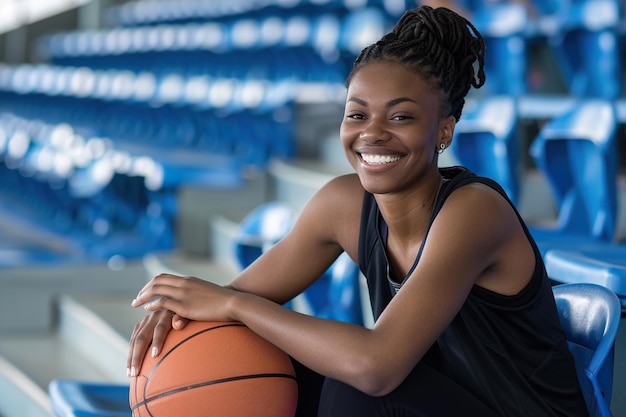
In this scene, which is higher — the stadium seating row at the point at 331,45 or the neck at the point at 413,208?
the stadium seating row at the point at 331,45

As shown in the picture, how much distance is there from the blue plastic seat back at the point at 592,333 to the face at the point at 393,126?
0.27m

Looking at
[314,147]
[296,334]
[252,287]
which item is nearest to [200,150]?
[314,147]

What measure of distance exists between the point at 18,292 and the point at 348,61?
1821mm

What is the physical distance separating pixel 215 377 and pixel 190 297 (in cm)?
14

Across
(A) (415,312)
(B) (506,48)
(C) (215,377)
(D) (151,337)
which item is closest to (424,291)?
(A) (415,312)

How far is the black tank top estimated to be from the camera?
4.20ft

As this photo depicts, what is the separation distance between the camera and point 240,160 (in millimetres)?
3939

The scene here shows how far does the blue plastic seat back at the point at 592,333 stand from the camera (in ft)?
4.16

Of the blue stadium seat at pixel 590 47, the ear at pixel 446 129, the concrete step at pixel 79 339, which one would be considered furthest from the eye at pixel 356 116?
the blue stadium seat at pixel 590 47

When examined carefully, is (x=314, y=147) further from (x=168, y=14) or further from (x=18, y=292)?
(x=168, y=14)

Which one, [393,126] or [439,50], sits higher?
[439,50]

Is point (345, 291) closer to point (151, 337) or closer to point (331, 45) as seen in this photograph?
point (151, 337)

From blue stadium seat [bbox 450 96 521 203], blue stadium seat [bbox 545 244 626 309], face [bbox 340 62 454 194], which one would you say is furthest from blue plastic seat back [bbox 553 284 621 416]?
blue stadium seat [bbox 450 96 521 203]

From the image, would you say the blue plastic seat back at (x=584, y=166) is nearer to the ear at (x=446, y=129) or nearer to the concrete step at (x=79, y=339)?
the ear at (x=446, y=129)
